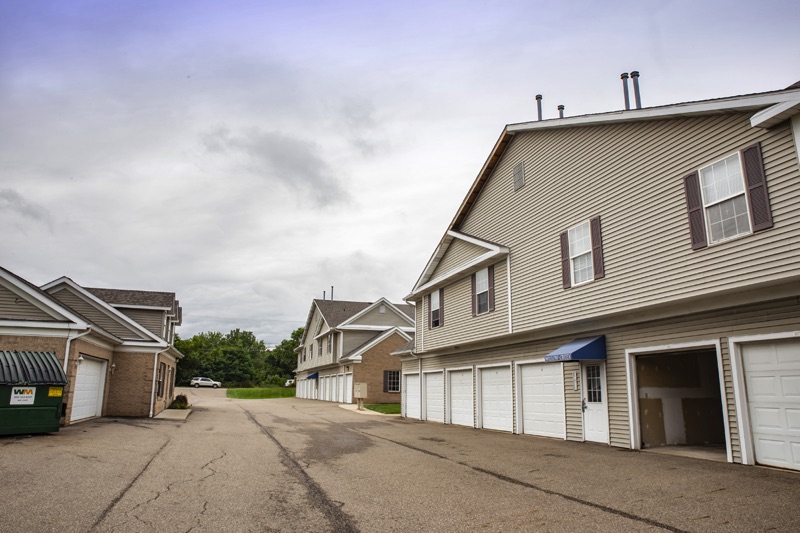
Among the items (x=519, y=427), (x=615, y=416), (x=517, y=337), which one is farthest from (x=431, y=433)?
(x=615, y=416)

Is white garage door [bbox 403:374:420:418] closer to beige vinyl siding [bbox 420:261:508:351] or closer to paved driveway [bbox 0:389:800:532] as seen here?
beige vinyl siding [bbox 420:261:508:351]

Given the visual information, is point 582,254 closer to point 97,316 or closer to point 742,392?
point 742,392

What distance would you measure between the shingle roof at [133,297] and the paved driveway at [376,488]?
13019 mm

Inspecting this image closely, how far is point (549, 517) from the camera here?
646 centimetres

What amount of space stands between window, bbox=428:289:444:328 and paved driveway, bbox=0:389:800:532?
871cm

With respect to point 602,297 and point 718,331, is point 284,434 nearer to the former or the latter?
point 602,297

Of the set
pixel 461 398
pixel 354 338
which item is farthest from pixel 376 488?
pixel 354 338

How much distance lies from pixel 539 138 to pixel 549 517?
12392mm

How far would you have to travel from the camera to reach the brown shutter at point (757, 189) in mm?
9359

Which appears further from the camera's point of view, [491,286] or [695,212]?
[491,286]

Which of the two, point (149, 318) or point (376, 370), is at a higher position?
point (149, 318)

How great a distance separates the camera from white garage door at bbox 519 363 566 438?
49.1 feet

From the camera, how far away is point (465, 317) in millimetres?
19812

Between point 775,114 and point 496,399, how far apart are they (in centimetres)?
1182
